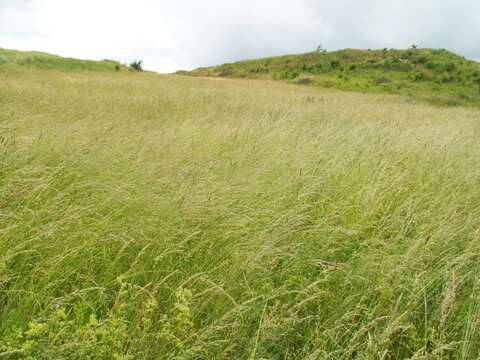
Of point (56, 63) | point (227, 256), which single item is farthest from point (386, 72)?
point (227, 256)

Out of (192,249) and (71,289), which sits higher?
(192,249)

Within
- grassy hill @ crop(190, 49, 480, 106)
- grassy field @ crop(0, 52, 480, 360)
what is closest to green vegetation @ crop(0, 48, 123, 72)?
grassy hill @ crop(190, 49, 480, 106)

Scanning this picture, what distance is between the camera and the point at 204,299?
1.65 m

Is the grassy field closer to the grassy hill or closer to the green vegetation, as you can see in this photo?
the grassy hill

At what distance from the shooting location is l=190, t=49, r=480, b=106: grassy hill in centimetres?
2071

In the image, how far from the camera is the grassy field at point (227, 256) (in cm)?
144

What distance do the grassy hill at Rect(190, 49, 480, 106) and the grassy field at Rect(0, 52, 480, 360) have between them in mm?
17332

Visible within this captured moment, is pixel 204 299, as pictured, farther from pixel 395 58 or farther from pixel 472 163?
pixel 395 58

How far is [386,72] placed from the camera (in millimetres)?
26047

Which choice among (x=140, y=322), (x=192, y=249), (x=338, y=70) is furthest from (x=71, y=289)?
(x=338, y=70)

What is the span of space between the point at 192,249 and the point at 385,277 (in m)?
0.93

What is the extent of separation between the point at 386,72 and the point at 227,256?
27434 mm

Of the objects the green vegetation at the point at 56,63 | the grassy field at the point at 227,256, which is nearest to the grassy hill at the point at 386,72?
the green vegetation at the point at 56,63

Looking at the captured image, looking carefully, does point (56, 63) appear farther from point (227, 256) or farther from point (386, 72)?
point (227, 256)
